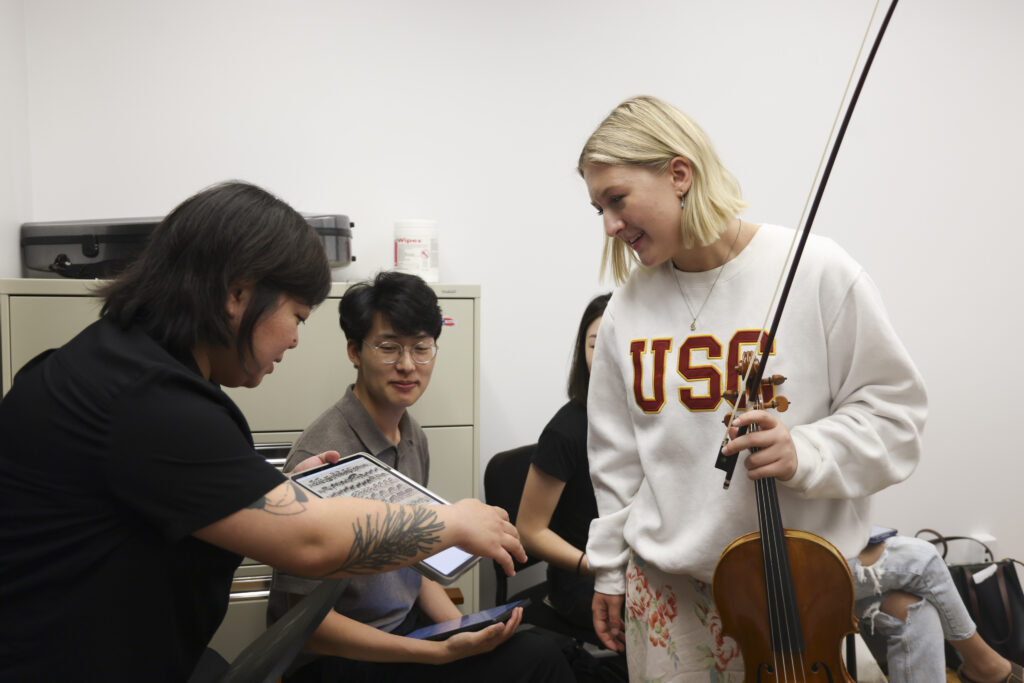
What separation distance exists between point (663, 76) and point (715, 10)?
0.33 m

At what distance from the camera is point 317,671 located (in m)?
1.57

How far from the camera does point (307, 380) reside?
2281mm

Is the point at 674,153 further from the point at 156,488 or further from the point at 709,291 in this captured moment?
the point at 156,488

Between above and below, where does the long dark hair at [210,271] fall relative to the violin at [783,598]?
above

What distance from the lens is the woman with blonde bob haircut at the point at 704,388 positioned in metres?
1.18

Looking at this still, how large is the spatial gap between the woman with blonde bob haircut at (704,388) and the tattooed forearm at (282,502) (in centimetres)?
63

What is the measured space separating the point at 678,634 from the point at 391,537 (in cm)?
60

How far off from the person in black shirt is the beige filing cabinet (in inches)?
42.2

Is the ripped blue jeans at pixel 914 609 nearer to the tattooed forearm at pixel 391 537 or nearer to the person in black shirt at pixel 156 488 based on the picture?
the tattooed forearm at pixel 391 537

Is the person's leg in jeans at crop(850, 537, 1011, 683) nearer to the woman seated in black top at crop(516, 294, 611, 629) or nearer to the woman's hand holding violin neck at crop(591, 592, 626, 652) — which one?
the woman seated in black top at crop(516, 294, 611, 629)

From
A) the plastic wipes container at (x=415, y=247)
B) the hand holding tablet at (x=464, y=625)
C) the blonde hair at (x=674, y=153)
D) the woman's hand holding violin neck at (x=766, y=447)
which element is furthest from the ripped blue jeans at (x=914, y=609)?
the plastic wipes container at (x=415, y=247)

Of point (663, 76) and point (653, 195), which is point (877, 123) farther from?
point (653, 195)

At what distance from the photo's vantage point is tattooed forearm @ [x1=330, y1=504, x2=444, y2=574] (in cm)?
96

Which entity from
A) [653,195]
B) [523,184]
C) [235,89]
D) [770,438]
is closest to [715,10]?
[523,184]
